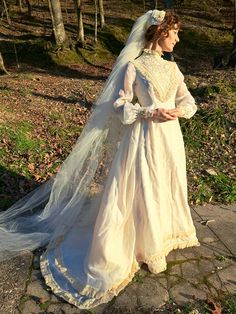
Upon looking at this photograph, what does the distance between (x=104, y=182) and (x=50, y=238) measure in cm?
105

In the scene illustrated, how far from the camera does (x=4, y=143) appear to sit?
7004mm

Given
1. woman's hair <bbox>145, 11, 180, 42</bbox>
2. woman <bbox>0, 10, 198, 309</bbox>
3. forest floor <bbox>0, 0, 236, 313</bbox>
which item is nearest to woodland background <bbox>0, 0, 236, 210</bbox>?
forest floor <bbox>0, 0, 236, 313</bbox>

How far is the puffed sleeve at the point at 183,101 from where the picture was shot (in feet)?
12.9

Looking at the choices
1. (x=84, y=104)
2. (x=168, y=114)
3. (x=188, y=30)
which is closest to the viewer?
(x=168, y=114)

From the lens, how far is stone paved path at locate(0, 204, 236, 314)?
3756 millimetres

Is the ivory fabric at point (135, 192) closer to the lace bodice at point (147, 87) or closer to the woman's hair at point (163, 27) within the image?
the lace bodice at point (147, 87)

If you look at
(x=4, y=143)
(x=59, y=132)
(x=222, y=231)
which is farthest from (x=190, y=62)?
(x=222, y=231)

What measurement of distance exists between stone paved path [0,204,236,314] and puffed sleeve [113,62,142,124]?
163 cm

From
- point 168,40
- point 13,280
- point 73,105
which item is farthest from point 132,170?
point 73,105

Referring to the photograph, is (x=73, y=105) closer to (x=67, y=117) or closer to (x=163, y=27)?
(x=67, y=117)

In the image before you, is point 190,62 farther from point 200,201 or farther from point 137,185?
point 137,185

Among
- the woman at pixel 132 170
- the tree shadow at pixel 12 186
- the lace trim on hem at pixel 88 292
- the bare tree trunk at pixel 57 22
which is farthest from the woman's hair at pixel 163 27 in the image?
the bare tree trunk at pixel 57 22

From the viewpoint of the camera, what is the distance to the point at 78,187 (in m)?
4.37

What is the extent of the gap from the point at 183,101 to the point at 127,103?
0.70 metres
